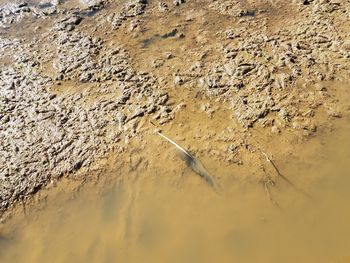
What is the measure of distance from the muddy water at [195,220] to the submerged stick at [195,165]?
6 centimetres

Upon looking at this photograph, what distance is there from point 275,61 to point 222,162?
4.17 ft

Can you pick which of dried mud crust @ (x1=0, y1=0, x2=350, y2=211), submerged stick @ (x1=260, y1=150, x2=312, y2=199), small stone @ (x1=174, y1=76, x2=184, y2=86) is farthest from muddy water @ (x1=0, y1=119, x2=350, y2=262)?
small stone @ (x1=174, y1=76, x2=184, y2=86)

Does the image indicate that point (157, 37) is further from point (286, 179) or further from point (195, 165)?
point (286, 179)

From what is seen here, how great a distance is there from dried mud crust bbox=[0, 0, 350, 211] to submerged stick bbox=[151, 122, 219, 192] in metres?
0.36

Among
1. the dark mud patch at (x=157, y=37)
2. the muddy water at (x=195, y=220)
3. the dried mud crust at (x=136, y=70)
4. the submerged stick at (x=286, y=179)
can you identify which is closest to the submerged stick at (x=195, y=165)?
the muddy water at (x=195, y=220)

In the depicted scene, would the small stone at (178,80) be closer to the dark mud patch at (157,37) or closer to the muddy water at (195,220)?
the dark mud patch at (157,37)

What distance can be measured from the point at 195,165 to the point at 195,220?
462 millimetres

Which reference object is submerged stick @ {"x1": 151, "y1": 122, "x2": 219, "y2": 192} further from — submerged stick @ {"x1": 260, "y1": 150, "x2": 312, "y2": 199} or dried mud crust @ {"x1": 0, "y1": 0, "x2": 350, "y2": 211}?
submerged stick @ {"x1": 260, "y1": 150, "x2": 312, "y2": 199}

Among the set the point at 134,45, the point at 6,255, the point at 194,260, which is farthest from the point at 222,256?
the point at 134,45

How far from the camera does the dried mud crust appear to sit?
3.46 m

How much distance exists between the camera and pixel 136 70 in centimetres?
397

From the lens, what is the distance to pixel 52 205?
10.2 ft

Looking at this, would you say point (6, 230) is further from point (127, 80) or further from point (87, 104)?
point (127, 80)

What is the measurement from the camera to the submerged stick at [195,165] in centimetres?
311
